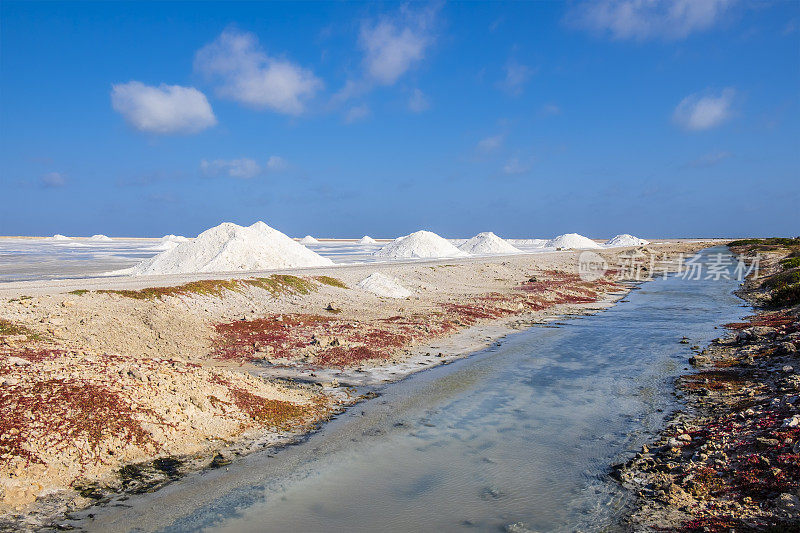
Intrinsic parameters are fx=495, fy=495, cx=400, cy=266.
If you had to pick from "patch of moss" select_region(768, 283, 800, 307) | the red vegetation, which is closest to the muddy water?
the red vegetation

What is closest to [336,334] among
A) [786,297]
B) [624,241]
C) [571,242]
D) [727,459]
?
[727,459]

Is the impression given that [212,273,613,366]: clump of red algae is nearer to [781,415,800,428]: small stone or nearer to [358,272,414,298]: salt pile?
[358,272,414,298]: salt pile

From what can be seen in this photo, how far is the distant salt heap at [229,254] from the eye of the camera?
35272 millimetres

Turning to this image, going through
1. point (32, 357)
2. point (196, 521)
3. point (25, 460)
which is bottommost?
point (196, 521)

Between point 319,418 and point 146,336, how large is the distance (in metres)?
8.77

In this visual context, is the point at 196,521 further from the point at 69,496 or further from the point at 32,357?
the point at 32,357

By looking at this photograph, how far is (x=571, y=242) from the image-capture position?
11031 centimetres

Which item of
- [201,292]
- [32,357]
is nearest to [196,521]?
[32,357]

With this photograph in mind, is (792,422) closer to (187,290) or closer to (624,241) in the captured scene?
(187,290)

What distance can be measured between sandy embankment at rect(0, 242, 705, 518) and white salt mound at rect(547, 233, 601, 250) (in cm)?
7996

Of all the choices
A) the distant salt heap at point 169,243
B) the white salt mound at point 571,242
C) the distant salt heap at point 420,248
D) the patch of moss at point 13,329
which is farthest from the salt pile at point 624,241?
the patch of moss at point 13,329

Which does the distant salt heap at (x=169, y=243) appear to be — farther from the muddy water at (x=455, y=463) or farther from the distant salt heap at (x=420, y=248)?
the muddy water at (x=455, y=463)

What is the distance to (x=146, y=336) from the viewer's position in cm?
1669

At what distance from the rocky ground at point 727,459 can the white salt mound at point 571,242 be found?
3864 inches
